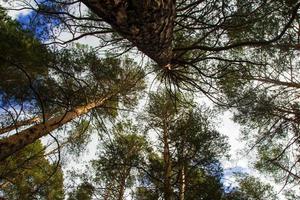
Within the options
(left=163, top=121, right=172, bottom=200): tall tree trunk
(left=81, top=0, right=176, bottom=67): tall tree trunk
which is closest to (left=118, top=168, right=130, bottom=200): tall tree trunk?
(left=163, top=121, right=172, bottom=200): tall tree trunk

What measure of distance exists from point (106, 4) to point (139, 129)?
27.6 ft

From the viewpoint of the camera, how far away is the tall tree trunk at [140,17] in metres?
1.63

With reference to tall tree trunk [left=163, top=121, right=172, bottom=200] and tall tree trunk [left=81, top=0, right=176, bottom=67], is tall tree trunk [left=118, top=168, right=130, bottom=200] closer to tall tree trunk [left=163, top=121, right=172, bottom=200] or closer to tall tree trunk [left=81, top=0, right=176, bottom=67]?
tall tree trunk [left=163, top=121, right=172, bottom=200]

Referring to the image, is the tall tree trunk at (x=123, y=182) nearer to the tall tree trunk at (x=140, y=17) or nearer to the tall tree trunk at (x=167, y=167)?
the tall tree trunk at (x=167, y=167)

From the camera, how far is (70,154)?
11281mm

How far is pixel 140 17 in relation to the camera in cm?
176

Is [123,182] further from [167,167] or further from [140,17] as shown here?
[140,17]

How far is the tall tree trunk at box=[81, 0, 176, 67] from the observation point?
5.36 feet

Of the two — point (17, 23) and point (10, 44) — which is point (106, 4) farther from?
point (17, 23)

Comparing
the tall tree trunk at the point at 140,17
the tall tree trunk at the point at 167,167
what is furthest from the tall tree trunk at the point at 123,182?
the tall tree trunk at the point at 140,17

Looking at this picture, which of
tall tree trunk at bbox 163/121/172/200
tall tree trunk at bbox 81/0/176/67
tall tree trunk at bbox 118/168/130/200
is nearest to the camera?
tall tree trunk at bbox 81/0/176/67

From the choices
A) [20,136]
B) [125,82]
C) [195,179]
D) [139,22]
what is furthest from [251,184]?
[139,22]

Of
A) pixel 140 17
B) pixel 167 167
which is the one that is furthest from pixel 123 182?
pixel 140 17

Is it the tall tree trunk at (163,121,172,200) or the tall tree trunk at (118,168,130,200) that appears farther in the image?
the tall tree trunk at (118,168,130,200)
